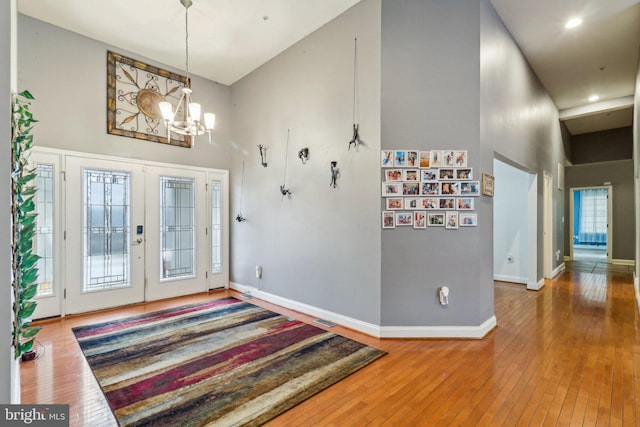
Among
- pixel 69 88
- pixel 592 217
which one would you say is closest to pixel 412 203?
pixel 69 88

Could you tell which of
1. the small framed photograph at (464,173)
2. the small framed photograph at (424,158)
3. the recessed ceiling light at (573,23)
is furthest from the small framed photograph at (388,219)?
the recessed ceiling light at (573,23)

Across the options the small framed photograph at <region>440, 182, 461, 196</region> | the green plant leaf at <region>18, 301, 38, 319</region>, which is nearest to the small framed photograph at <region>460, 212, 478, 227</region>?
the small framed photograph at <region>440, 182, 461, 196</region>

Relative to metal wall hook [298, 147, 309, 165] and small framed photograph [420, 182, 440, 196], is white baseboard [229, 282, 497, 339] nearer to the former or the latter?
small framed photograph [420, 182, 440, 196]

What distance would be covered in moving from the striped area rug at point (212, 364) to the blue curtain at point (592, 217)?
1292cm

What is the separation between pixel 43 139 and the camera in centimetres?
385

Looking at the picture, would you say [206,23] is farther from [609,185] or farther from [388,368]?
[609,185]

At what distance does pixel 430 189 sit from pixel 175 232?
13.4ft

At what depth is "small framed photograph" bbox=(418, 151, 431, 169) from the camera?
333cm

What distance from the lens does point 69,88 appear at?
160 inches

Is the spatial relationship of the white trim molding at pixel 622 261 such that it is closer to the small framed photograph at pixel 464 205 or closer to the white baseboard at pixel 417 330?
the white baseboard at pixel 417 330

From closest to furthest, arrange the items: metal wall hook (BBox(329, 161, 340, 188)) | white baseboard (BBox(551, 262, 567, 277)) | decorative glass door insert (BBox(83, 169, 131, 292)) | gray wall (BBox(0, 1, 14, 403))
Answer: gray wall (BBox(0, 1, 14, 403))
metal wall hook (BBox(329, 161, 340, 188))
decorative glass door insert (BBox(83, 169, 131, 292))
white baseboard (BBox(551, 262, 567, 277))

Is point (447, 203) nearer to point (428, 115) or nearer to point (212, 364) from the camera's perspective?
point (428, 115)

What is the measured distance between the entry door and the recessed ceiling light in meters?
6.47

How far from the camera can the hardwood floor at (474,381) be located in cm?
203
